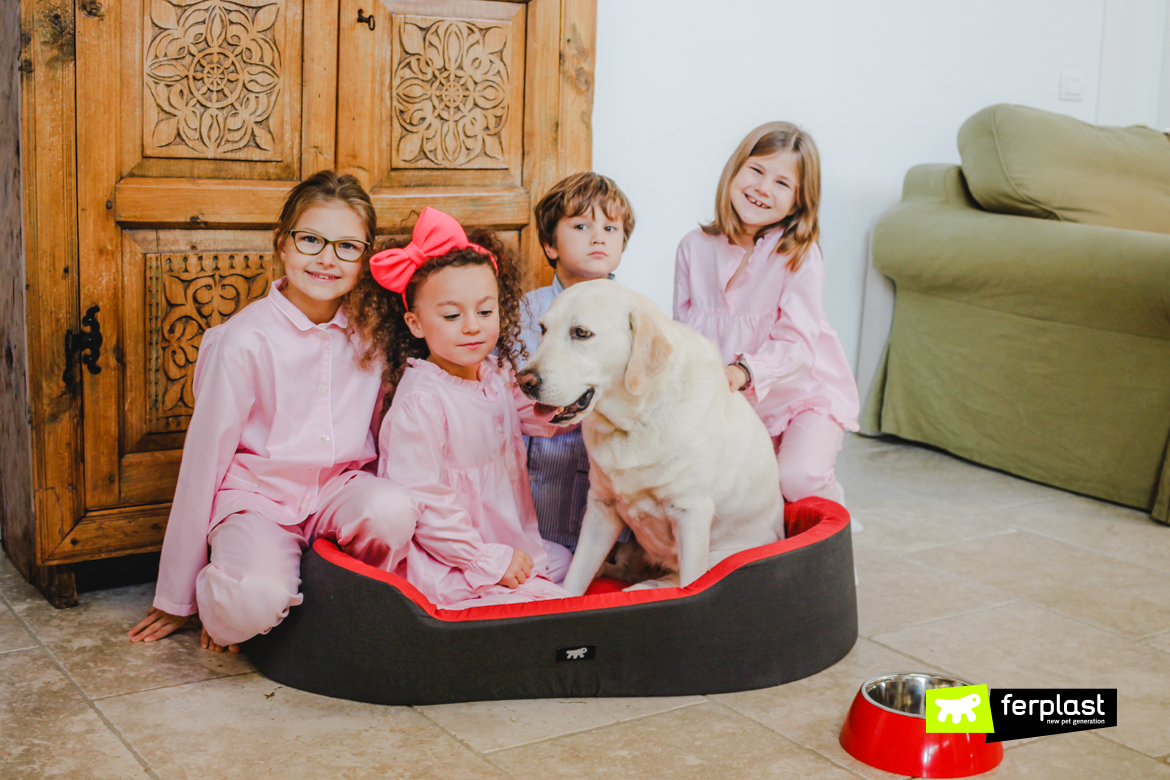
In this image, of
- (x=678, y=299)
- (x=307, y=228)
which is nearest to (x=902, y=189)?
(x=678, y=299)

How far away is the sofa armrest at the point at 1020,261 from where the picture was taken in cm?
314

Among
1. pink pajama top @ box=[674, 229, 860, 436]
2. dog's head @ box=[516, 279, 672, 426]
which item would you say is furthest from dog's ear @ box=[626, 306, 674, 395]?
pink pajama top @ box=[674, 229, 860, 436]

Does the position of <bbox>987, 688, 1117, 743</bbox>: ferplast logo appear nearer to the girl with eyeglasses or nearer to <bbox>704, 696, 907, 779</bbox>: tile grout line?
<bbox>704, 696, 907, 779</bbox>: tile grout line

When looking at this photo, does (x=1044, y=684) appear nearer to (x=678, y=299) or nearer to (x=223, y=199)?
(x=678, y=299)

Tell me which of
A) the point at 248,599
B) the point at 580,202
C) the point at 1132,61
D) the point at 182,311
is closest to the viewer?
the point at 248,599

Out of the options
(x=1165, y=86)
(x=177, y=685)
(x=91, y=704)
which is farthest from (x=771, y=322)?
(x=1165, y=86)

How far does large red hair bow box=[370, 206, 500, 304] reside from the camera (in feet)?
6.83

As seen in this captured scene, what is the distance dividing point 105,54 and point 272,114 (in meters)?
0.35

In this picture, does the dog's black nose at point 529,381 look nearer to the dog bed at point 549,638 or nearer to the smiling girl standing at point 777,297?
the dog bed at point 549,638

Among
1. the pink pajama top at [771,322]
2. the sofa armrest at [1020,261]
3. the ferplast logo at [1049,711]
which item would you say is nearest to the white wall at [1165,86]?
the sofa armrest at [1020,261]

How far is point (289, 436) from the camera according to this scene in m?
2.10

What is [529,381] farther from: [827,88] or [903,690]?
[827,88]

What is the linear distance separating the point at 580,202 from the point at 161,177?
2.97 feet

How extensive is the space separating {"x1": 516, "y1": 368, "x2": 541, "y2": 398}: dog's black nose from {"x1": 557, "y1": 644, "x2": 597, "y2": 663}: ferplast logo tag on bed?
44cm
